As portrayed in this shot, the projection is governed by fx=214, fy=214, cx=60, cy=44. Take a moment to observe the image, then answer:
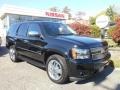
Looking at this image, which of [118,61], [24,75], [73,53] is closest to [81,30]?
[118,61]

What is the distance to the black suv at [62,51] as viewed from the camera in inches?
221

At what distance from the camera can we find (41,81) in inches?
254

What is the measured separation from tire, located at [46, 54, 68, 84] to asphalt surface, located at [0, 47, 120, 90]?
17cm

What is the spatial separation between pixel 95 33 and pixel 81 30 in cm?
135

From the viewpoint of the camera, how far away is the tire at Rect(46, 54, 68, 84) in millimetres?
5809

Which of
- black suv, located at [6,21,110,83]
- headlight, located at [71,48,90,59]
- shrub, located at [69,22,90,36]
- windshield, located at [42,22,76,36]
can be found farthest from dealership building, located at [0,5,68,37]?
headlight, located at [71,48,90,59]

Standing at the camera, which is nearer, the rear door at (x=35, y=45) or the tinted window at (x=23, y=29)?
the rear door at (x=35, y=45)

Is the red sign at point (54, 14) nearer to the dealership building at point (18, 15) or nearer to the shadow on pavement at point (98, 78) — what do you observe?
the dealership building at point (18, 15)

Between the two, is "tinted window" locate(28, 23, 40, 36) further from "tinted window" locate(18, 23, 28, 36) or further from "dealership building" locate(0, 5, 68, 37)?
"dealership building" locate(0, 5, 68, 37)

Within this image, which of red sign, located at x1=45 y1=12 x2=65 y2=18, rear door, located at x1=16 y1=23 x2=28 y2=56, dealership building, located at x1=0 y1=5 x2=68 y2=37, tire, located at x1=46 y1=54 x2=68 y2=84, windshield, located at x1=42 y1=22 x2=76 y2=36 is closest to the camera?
tire, located at x1=46 y1=54 x2=68 y2=84

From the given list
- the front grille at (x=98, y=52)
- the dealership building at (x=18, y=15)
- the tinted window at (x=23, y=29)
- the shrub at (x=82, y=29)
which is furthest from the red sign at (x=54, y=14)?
the front grille at (x=98, y=52)

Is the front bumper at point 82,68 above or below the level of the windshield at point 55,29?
below

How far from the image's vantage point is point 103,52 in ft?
20.6

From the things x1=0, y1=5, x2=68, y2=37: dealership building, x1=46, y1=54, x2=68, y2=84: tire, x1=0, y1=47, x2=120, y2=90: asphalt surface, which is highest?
x1=0, y1=5, x2=68, y2=37: dealership building
